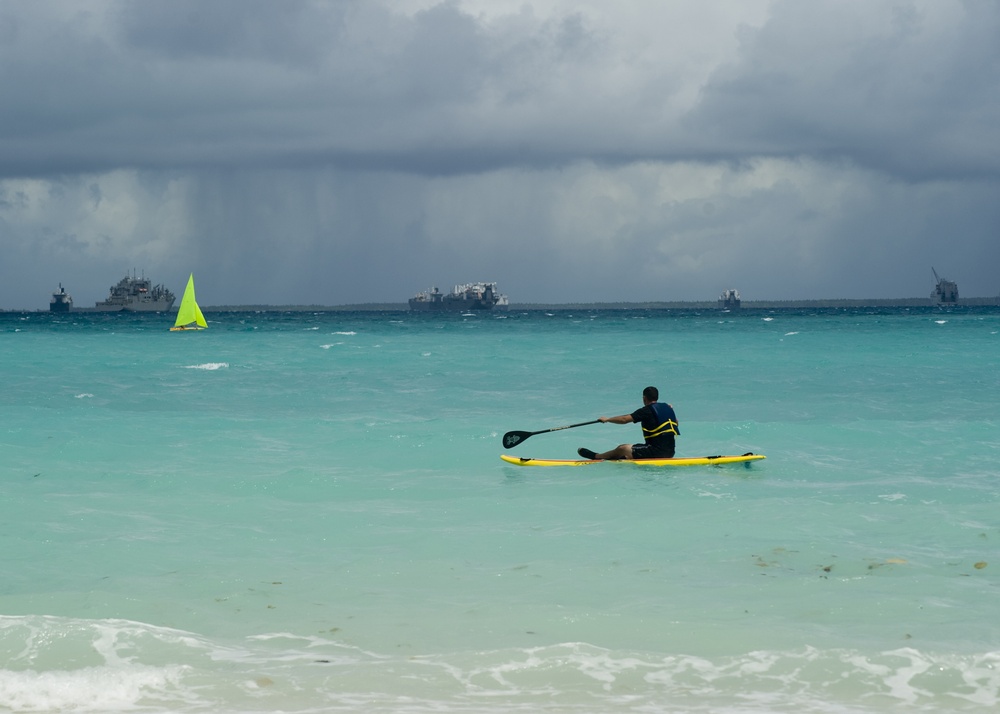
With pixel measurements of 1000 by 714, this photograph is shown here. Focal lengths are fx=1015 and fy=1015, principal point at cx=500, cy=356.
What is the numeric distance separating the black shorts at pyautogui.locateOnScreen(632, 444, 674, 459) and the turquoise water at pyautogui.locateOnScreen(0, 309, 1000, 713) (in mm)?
465

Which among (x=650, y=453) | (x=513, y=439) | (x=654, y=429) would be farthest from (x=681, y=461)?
(x=513, y=439)

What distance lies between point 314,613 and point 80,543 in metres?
4.37

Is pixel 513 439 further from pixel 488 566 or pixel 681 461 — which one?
pixel 488 566

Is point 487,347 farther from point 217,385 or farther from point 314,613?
point 314,613

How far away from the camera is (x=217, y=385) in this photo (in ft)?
118

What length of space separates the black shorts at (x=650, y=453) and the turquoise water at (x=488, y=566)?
465mm

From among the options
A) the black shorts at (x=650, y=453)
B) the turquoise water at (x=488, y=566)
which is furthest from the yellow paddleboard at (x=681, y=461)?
the turquoise water at (x=488, y=566)

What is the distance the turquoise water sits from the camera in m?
7.38

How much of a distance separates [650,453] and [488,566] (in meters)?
6.77

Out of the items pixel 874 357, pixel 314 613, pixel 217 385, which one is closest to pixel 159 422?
pixel 217 385

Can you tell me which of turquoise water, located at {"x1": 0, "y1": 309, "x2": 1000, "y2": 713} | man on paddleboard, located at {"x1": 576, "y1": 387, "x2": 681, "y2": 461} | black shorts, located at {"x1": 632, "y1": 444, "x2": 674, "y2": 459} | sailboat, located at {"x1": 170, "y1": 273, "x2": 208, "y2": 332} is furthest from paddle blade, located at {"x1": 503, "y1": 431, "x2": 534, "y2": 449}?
sailboat, located at {"x1": 170, "y1": 273, "x2": 208, "y2": 332}

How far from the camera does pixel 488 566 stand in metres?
10.9

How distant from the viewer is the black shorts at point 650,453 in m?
17.1

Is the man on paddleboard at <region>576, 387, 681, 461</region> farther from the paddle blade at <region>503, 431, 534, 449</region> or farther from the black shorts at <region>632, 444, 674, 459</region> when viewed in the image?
the paddle blade at <region>503, 431, 534, 449</region>
